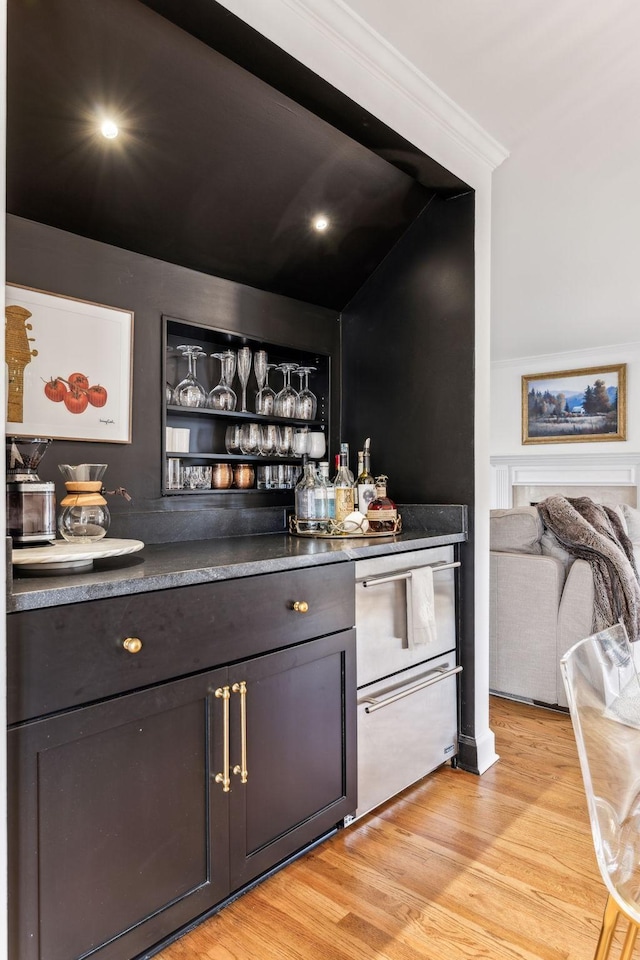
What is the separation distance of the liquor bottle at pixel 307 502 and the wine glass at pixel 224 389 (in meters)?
0.42

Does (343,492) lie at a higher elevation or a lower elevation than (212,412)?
lower

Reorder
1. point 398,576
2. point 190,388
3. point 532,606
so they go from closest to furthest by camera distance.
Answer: point 398,576
point 190,388
point 532,606

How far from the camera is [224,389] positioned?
7.68 ft

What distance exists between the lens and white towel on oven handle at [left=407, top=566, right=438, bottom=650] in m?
2.09

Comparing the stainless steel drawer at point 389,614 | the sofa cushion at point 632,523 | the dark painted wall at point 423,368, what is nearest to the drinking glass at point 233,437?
the dark painted wall at point 423,368

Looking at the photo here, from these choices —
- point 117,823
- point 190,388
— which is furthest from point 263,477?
point 117,823

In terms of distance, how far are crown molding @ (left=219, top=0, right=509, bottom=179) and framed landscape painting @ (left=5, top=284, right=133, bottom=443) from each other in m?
0.94

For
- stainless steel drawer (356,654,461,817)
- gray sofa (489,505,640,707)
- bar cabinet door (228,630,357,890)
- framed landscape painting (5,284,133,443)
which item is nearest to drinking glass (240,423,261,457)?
framed landscape painting (5,284,133,443)

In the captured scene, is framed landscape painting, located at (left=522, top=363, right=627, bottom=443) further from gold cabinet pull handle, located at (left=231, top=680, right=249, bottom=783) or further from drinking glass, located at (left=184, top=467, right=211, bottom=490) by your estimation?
gold cabinet pull handle, located at (left=231, top=680, right=249, bottom=783)

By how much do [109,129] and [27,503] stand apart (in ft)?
3.61

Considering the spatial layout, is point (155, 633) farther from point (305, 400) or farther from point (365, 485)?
point (305, 400)

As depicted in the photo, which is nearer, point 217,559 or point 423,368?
point 217,559

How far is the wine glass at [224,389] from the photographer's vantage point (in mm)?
2316

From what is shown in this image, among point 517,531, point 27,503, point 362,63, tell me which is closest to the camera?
point 27,503
